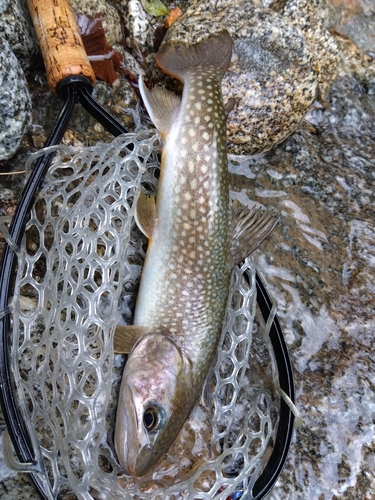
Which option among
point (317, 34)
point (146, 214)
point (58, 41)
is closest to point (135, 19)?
point (58, 41)

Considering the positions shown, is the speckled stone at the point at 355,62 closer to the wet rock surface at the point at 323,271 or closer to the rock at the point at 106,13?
the wet rock surface at the point at 323,271

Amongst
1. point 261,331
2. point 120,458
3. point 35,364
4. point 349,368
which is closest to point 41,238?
point 35,364

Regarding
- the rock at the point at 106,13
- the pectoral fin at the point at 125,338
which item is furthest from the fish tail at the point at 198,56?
the pectoral fin at the point at 125,338

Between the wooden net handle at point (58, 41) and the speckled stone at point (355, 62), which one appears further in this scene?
the speckled stone at point (355, 62)

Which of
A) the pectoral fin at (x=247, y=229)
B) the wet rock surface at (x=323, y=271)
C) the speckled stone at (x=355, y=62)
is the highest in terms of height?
the speckled stone at (x=355, y=62)

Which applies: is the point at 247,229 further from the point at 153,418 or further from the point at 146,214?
the point at 153,418

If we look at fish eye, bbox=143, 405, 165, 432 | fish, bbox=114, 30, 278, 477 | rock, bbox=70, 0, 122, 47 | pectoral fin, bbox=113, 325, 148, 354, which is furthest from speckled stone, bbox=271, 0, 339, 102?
fish eye, bbox=143, 405, 165, 432
